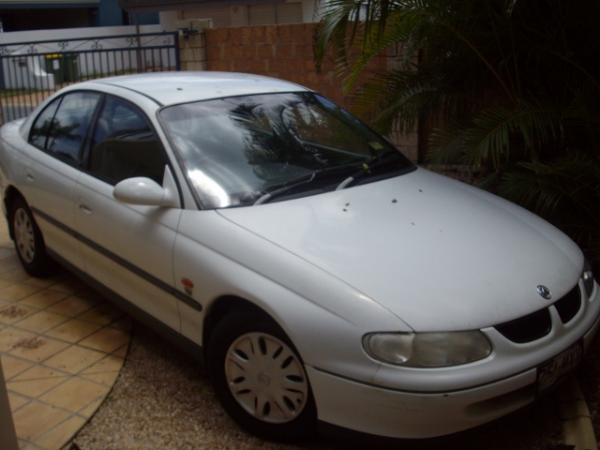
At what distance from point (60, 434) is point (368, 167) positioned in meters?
2.20

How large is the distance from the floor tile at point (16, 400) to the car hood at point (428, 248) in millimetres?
1518

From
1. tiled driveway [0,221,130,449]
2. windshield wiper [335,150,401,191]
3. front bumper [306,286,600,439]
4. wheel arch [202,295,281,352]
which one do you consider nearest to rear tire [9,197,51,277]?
tiled driveway [0,221,130,449]

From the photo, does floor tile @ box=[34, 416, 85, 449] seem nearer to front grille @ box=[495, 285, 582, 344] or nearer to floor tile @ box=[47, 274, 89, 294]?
floor tile @ box=[47, 274, 89, 294]

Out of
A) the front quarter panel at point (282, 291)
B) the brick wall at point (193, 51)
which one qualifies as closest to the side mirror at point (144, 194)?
the front quarter panel at point (282, 291)

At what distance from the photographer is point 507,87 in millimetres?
5258

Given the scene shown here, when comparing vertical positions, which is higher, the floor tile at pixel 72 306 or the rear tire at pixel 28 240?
the rear tire at pixel 28 240

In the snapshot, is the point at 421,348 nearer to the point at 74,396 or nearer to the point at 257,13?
the point at 74,396

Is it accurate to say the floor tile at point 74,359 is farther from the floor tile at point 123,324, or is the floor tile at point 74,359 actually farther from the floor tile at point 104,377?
the floor tile at point 123,324

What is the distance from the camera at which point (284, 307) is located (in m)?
3.10

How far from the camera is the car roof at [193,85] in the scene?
4.35m

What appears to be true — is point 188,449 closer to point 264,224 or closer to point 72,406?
point 72,406

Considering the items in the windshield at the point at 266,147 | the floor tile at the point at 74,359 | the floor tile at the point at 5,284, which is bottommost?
the floor tile at the point at 74,359

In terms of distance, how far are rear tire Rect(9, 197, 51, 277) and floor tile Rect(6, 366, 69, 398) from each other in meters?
1.42

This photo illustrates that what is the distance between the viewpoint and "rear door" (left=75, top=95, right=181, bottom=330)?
383 centimetres
